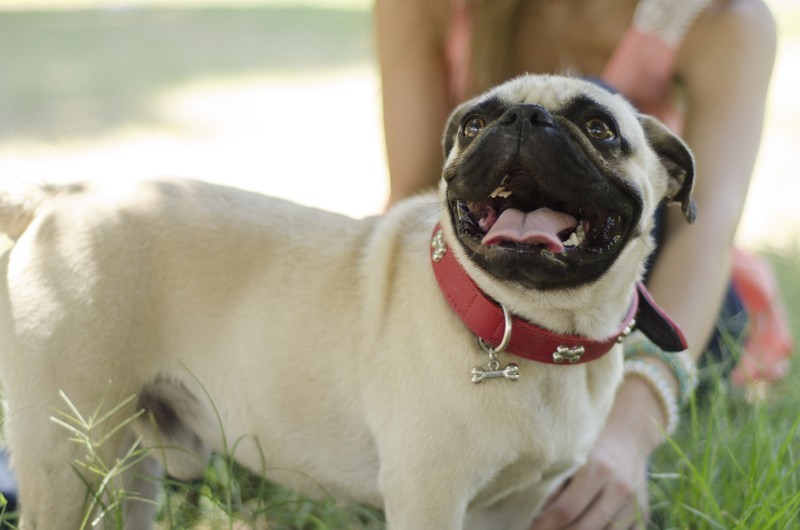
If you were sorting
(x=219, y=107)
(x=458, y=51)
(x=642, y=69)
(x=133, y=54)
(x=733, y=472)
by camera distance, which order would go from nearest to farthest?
(x=733, y=472) → (x=642, y=69) → (x=458, y=51) → (x=219, y=107) → (x=133, y=54)

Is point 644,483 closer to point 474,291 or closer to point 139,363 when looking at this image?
point 474,291

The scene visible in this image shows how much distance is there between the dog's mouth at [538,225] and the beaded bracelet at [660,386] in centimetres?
84

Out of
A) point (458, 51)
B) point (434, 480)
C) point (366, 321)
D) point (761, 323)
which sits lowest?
point (761, 323)

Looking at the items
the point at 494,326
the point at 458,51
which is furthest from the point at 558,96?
the point at 458,51

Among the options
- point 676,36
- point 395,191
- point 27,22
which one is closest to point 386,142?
point 395,191

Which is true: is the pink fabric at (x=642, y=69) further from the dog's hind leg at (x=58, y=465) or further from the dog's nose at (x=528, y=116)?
the dog's hind leg at (x=58, y=465)

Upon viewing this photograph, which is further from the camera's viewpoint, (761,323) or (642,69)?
(761,323)

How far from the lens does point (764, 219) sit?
5.36 m

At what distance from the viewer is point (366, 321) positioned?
2037 millimetres

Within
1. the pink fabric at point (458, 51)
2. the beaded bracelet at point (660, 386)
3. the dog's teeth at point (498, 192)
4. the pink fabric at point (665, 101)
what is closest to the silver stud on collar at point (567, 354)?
the dog's teeth at point (498, 192)

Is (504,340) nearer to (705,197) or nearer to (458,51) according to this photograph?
(705,197)

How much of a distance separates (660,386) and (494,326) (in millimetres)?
847

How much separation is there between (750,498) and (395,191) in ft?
5.15

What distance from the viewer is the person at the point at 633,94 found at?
241 centimetres
